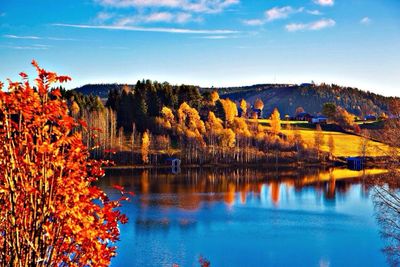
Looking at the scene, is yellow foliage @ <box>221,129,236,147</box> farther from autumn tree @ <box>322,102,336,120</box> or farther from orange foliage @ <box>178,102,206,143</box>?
autumn tree @ <box>322,102,336,120</box>

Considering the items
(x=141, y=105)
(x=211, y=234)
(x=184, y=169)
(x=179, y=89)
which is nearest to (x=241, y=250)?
(x=211, y=234)

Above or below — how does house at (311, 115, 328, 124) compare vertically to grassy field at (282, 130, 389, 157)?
above

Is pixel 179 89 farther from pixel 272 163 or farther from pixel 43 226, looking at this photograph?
pixel 43 226

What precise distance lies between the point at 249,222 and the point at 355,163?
47718 millimetres

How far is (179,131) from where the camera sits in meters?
83.6

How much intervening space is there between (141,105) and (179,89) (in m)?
10.6

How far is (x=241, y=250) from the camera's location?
28.5m

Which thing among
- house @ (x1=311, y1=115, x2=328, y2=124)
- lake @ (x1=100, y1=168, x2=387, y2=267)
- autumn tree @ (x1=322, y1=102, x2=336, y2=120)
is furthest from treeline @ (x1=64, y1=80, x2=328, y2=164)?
autumn tree @ (x1=322, y1=102, x2=336, y2=120)

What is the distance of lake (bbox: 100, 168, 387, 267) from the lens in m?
27.3

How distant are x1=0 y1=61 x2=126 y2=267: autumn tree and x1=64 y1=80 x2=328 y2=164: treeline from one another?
69387 millimetres

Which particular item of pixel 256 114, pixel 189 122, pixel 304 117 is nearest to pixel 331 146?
pixel 189 122

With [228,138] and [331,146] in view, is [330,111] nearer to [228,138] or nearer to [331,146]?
[331,146]

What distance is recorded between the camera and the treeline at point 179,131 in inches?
3120

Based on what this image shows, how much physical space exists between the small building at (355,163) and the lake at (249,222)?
16.6m
